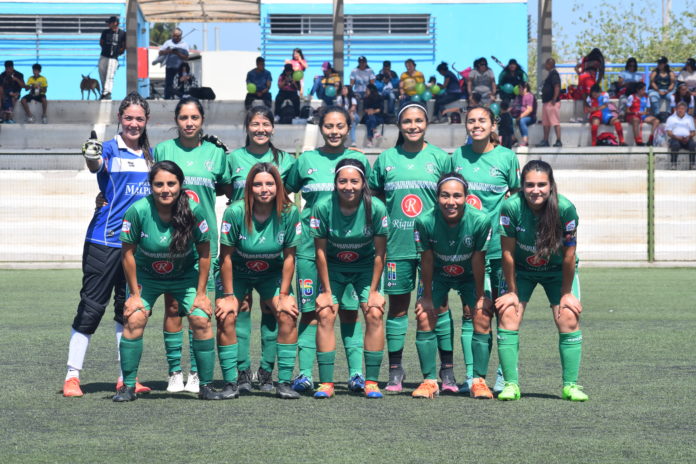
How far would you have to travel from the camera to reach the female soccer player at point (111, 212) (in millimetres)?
7523

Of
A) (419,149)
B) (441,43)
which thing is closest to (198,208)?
(419,149)

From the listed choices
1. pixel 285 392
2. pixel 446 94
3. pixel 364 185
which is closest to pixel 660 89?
pixel 446 94

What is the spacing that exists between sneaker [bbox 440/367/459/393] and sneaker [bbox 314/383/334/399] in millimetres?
831

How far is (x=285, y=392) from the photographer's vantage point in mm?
7191

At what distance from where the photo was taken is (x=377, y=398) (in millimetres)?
7215

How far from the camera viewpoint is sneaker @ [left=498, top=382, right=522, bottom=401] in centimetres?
704

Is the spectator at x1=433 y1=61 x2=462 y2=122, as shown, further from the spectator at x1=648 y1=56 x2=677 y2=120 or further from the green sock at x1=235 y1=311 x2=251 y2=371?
the green sock at x1=235 y1=311 x2=251 y2=371

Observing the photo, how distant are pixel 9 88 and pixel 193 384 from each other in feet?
60.7

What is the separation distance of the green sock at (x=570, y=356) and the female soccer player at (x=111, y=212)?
0.65m

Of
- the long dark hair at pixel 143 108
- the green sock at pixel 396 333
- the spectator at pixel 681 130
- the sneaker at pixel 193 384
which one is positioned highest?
the spectator at pixel 681 130

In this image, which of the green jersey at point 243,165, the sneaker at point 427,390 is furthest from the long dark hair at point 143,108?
the sneaker at point 427,390

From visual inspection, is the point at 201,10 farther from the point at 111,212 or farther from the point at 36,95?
the point at 111,212

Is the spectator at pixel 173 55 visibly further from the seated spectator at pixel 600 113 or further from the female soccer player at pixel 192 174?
the female soccer player at pixel 192 174

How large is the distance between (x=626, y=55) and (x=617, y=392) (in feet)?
184
